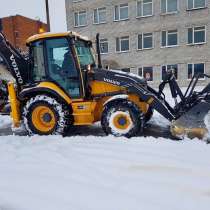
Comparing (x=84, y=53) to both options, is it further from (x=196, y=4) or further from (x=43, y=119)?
(x=196, y=4)

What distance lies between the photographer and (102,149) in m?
6.09

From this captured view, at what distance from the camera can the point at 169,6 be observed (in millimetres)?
25344

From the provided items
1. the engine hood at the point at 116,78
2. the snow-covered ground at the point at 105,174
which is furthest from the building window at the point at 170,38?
the snow-covered ground at the point at 105,174

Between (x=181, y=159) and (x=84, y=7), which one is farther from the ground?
(x=84, y=7)

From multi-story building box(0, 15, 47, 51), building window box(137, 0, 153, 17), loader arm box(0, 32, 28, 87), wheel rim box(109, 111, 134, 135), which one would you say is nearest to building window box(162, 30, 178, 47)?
building window box(137, 0, 153, 17)

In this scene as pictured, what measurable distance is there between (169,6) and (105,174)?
23035 mm

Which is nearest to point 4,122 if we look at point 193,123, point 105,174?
point 193,123

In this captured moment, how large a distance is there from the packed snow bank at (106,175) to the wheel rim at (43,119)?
3.20ft

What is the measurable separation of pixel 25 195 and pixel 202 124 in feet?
13.3

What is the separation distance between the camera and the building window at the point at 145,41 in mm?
26344

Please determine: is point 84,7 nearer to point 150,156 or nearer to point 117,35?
point 117,35

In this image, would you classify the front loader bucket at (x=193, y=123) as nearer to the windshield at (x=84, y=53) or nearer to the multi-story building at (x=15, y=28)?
the windshield at (x=84, y=53)

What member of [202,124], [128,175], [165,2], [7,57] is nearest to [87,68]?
[7,57]

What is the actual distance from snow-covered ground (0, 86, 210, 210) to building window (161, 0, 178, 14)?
20.8 metres
